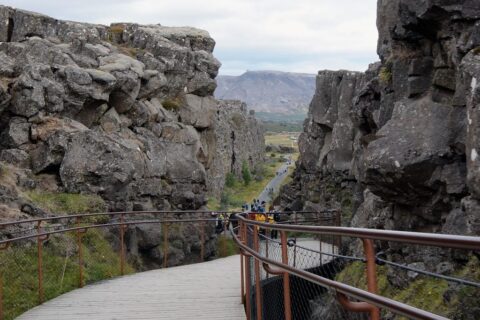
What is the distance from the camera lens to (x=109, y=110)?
22.5 m

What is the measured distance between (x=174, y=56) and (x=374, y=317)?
24.3 metres

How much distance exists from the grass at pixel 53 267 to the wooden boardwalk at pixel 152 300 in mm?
465

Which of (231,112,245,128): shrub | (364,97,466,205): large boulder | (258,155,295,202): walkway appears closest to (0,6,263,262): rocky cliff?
(364,97,466,205): large boulder

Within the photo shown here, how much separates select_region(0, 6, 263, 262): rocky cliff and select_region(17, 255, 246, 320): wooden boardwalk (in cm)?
426

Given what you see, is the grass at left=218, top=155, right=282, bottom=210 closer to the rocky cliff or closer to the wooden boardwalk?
the rocky cliff

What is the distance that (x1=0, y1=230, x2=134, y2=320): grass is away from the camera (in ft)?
36.9

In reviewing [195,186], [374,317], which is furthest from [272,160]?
[374,317]

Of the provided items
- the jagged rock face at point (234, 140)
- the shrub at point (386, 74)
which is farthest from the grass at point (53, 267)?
the jagged rock face at point (234, 140)

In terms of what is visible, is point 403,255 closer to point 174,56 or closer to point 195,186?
point 195,186

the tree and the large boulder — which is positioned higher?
the large boulder

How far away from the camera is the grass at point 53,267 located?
11.2 meters

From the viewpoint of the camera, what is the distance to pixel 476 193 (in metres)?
9.38

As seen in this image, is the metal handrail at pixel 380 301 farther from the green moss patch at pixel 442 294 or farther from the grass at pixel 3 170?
the grass at pixel 3 170

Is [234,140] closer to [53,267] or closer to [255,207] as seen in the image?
[255,207]
